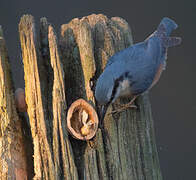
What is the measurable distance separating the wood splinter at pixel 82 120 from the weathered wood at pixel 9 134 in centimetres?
34

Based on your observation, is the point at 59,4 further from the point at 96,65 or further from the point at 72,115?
the point at 72,115

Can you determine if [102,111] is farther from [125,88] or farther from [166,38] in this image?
[166,38]

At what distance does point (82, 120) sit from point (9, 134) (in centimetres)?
43

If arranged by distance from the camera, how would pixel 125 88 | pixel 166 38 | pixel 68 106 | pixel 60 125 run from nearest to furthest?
pixel 60 125 < pixel 68 106 < pixel 125 88 < pixel 166 38

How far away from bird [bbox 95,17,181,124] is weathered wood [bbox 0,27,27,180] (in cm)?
51

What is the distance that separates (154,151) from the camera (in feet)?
7.07

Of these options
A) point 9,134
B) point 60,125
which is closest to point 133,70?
point 60,125

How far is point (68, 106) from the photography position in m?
2.10

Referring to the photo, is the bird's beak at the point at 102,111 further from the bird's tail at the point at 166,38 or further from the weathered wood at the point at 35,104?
the bird's tail at the point at 166,38

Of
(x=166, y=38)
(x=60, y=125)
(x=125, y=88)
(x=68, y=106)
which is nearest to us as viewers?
(x=60, y=125)

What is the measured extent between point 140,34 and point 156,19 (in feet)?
0.78

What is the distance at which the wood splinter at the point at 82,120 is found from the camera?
199 centimetres

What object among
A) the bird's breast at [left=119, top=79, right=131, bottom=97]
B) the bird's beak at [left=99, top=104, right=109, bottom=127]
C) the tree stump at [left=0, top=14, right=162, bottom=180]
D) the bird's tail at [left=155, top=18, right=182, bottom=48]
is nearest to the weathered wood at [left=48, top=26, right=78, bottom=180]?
the tree stump at [left=0, top=14, right=162, bottom=180]

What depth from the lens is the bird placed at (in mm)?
2061
